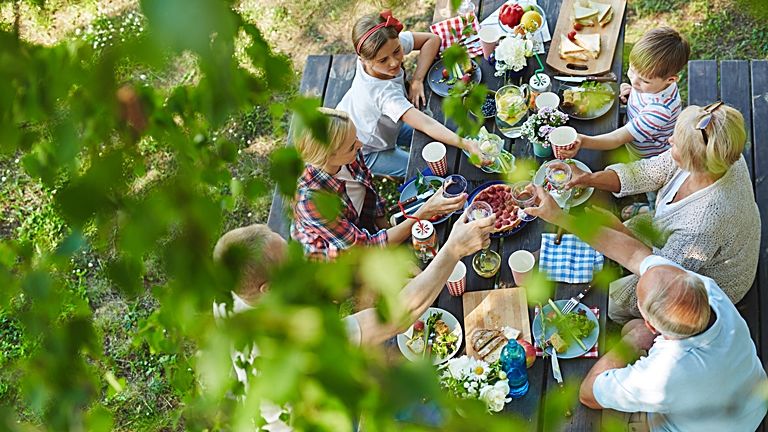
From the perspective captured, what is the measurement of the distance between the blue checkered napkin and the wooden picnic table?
0.12 feet

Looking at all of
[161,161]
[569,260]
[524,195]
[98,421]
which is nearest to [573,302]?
[569,260]

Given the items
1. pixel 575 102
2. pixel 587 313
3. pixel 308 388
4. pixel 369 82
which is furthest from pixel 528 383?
pixel 308 388

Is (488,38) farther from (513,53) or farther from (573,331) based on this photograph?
(573,331)

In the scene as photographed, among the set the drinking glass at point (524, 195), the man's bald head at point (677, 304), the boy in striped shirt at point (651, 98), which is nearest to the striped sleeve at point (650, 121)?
the boy in striped shirt at point (651, 98)

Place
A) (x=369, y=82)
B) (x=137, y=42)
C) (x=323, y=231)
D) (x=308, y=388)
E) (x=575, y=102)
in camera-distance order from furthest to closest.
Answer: (x=369, y=82) → (x=575, y=102) → (x=323, y=231) → (x=308, y=388) → (x=137, y=42)

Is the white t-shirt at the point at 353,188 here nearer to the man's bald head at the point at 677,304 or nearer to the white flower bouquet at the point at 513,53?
the white flower bouquet at the point at 513,53

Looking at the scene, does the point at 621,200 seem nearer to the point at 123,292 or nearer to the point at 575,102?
the point at 575,102

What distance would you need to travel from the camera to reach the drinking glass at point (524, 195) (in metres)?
2.96

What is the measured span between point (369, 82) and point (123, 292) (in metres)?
2.97

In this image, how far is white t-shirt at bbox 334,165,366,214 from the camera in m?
3.44

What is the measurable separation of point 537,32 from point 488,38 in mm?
253

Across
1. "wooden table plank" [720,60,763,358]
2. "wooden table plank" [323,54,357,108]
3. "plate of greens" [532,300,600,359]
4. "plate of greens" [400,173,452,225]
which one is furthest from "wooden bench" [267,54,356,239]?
"wooden table plank" [720,60,763,358]

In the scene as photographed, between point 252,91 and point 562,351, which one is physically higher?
point 252,91

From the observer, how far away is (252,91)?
1.16 m
